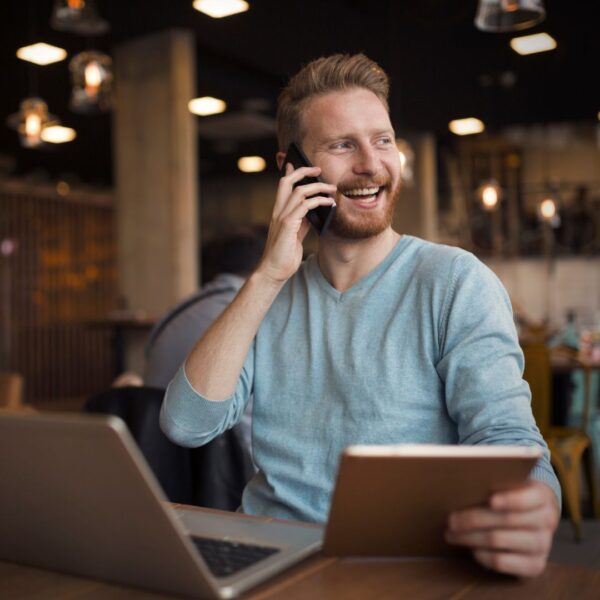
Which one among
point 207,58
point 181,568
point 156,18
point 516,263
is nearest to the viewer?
point 181,568

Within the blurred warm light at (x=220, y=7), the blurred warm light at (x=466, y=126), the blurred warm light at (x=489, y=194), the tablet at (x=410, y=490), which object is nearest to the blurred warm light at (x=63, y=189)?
the blurred warm light at (x=466, y=126)

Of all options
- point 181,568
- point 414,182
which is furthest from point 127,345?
point 181,568

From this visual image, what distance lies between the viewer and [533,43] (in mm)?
7406

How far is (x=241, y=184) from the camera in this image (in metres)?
14.9

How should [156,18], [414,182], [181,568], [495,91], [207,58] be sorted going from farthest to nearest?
1. [414,182]
2. [495,91]
3. [207,58]
4. [156,18]
5. [181,568]

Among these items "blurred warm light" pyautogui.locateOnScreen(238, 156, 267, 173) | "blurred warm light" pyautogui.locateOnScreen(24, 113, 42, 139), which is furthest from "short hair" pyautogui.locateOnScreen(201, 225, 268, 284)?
"blurred warm light" pyautogui.locateOnScreen(238, 156, 267, 173)

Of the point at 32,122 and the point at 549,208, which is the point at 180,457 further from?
the point at 549,208

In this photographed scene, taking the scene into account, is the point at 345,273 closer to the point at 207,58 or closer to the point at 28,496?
the point at 28,496

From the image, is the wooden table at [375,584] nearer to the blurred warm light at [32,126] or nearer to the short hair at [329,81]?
the short hair at [329,81]

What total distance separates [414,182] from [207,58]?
4.38m

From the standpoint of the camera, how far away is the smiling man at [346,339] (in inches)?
51.6

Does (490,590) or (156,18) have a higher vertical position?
(156,18)

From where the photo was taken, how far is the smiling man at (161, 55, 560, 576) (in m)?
1.31

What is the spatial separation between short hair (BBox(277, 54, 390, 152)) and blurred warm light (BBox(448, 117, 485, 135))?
9255 millimetres
